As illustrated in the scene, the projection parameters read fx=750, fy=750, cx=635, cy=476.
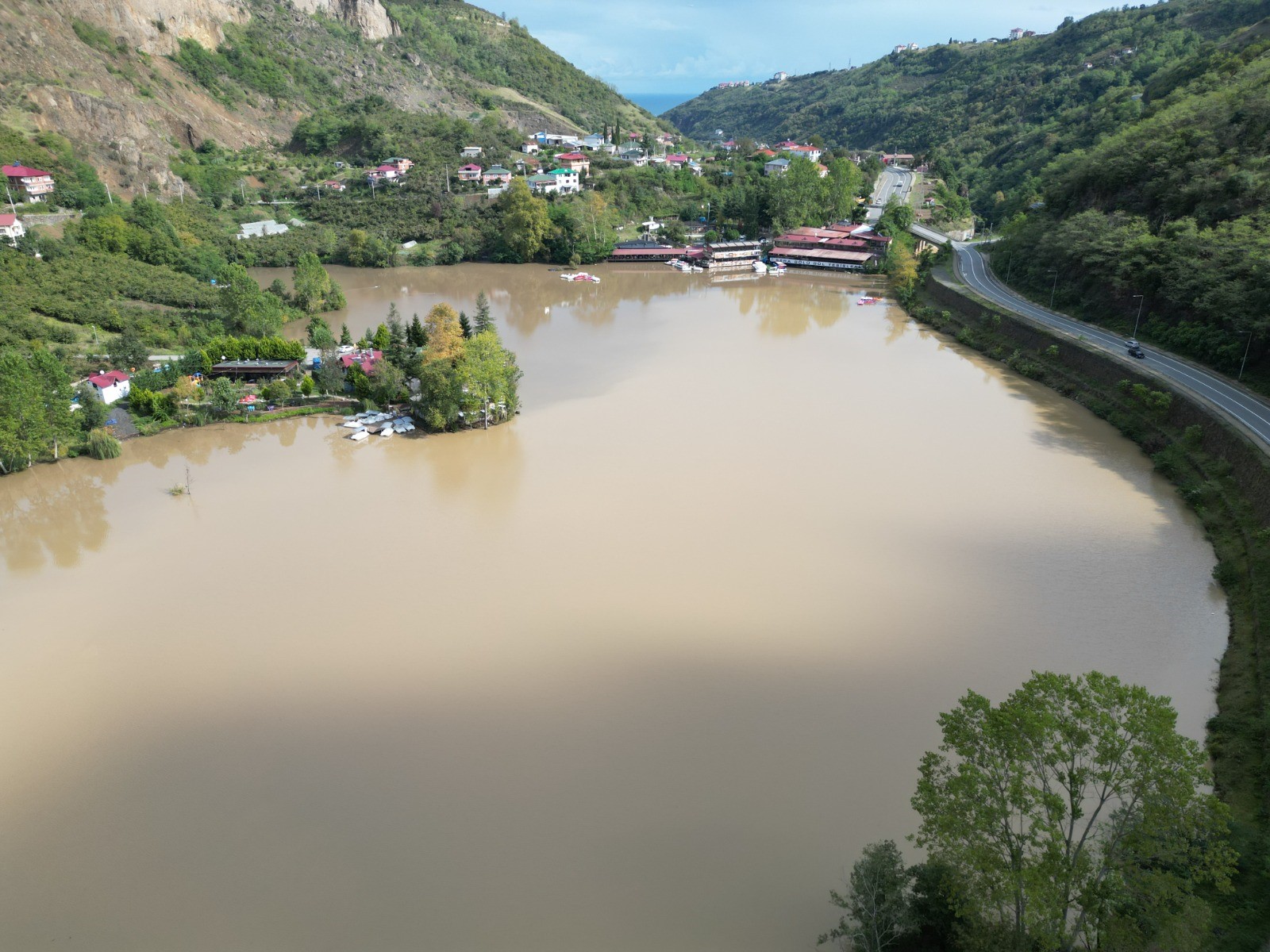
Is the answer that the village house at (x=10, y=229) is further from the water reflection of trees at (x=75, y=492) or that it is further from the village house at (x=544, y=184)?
the village house at (x=544, y=184)

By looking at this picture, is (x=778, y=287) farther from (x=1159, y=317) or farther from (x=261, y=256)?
(x=261, y=256)

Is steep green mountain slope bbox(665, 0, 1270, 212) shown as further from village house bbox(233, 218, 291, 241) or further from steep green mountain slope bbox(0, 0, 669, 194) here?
village house bbox(233, 218, 291, 241)

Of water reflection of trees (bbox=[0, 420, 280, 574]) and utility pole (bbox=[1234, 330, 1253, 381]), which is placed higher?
utility pole (bbox=[1234, 330, 1253, 381])

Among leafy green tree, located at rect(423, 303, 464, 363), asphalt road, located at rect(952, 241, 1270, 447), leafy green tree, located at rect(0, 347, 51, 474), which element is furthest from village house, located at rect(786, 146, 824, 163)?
leafy green tree, located at rect(0, 347, 51, 474)

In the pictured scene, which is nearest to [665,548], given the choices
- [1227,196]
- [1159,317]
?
[1159,317]

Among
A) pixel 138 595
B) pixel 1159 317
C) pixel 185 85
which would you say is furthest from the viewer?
pixel 185 85

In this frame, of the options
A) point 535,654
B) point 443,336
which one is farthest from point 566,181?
point 535,654

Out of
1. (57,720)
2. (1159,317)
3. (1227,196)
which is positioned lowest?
(57,720)
